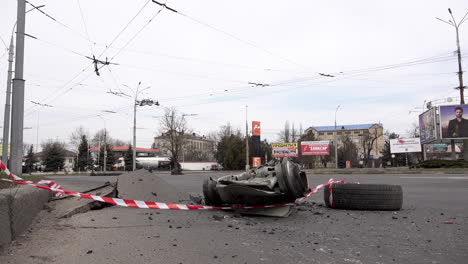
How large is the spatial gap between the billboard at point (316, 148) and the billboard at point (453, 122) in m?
21.4

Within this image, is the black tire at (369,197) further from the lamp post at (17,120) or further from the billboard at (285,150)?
the billboard at (285,150)

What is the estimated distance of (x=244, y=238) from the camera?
16.0 feet

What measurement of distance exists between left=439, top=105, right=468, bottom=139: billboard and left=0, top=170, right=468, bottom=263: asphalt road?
36151 mm

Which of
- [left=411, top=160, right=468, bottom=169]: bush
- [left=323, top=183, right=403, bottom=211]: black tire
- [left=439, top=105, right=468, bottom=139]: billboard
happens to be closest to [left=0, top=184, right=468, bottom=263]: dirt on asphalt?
[left=323, top=183, right=403, bottom=211]: black tire

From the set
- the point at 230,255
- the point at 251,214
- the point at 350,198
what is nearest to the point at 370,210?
the point at 350,198

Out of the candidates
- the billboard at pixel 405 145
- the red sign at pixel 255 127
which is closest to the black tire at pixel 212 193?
the red sign at pixel 255 127

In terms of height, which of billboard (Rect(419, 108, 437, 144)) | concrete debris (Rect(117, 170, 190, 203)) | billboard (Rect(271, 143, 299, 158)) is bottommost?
concrete debris (Rect(117, 170, 190, 203))

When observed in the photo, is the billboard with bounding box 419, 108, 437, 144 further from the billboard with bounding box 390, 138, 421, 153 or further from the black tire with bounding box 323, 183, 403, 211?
the black tire with bounding box 323, 183, 403, 211

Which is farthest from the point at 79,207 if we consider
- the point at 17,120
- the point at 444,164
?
the point at 444,164

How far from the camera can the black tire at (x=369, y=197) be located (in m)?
7.52

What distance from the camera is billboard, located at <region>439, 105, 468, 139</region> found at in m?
37.3

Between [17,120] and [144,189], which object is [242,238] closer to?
[144,189]

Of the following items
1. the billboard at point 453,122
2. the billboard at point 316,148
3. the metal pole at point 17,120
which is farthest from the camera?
the billboard at point 316,148

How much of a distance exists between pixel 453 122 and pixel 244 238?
40951mm
